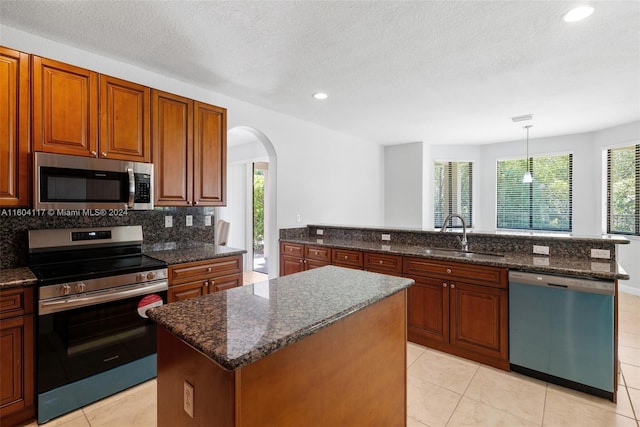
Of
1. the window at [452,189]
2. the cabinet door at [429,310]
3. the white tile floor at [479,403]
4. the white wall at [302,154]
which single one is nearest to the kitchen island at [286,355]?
the white tile floor at [479,403]

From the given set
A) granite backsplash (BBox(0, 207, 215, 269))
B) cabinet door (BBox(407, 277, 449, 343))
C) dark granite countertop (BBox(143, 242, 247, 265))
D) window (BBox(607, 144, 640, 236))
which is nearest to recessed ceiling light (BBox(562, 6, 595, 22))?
cabinet door (BBox(407, 277, 449, 343))

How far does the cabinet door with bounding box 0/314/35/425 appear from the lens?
1.78 m

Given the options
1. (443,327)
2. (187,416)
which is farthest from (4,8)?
(443,327)

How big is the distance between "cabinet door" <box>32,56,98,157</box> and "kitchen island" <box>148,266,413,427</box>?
5.58ft

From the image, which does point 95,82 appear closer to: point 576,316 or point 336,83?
point 336,83

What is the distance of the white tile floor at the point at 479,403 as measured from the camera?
1.95 metres

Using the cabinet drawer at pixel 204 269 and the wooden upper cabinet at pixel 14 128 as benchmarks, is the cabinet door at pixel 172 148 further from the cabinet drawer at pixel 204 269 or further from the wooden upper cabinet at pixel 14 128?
the wooden upper cabinet at pixel 14 128

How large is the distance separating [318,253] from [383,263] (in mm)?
887

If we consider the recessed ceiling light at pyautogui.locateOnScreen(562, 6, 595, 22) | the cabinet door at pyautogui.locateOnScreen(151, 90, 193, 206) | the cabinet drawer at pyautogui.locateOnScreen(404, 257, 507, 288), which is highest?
the recessed ceiling light at pyautogui.locateOnScreen(562, 6, 595, 22)

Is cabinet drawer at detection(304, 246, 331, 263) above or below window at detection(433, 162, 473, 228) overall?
below

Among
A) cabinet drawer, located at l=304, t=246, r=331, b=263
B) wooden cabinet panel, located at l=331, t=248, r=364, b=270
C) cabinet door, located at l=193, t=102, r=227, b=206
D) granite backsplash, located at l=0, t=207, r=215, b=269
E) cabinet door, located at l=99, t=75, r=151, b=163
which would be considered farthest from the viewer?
cabinet drawer, located at l=304, t=246, r=331, b=263

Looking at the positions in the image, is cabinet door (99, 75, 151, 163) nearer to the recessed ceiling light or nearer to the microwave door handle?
the microwave door handle

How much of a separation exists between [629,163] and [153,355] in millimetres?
6733

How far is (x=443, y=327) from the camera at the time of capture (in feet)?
9.21
